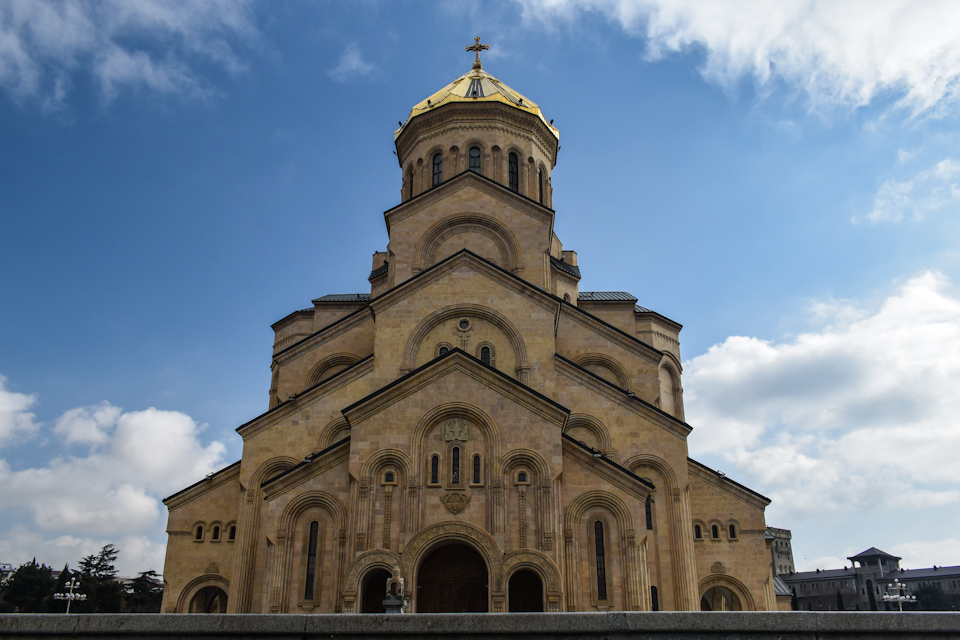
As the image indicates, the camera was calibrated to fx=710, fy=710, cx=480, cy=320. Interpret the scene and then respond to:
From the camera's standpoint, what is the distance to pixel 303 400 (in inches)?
873

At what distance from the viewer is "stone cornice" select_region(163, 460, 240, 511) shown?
75.0 ft

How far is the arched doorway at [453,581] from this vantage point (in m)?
18.6

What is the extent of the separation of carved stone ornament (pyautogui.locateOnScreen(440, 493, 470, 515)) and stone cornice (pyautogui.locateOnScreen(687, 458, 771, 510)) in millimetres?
8351

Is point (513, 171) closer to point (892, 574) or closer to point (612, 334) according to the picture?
point (612, 334)

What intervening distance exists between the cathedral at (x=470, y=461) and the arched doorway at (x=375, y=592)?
58mm

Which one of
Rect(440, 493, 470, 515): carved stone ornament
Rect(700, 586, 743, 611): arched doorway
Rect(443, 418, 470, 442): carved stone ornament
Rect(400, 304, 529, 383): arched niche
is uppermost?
Rect(400, 304, 529, 383): arched niche

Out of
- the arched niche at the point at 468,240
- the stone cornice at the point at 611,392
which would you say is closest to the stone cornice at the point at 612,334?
the arched niche at the point at 468,240

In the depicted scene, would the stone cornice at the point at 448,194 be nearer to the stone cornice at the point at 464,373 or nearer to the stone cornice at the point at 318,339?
the stone cornice at the point at 318,339

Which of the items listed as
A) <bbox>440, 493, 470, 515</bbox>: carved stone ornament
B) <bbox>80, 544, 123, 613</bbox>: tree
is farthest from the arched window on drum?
<bbox>80, 544, 123, 613</bbox>: tree

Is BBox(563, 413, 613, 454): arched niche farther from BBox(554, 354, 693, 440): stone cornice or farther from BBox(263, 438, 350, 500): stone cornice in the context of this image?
BBox(263, 438, 350, 500): stone cornice

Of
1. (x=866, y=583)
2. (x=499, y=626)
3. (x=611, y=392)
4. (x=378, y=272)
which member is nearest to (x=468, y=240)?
(x=378, y=272)

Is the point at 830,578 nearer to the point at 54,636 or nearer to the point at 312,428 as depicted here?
the point at 312,428

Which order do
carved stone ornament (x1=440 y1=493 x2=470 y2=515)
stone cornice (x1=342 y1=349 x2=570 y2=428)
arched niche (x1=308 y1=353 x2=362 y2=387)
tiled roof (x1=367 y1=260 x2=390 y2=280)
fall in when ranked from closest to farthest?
carved stone ornament (x1=440 y1=493 x2=470 y2=515)
stone cornice (x1=342 y1=349 x2=570 y2=428)
arched niche (x1=308 y1=353 x2=362 y2=387)
tiled roof (x1=367 y1=260 x2=390 y2=280)

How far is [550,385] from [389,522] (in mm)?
6475
